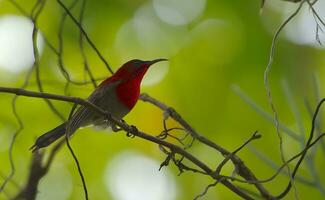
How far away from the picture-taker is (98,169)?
16.0 feet

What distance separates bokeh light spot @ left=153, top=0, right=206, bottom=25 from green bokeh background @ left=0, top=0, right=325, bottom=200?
0.08 metres

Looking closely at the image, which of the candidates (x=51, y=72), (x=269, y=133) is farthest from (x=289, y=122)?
(x=51, y=72)

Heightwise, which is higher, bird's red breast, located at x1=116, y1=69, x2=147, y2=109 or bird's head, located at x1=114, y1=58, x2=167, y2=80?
bird's head, located at x1=114, y1=58, x2=167, y2=80

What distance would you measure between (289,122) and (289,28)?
2.21 feet

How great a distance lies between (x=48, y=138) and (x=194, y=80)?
2.24 metres

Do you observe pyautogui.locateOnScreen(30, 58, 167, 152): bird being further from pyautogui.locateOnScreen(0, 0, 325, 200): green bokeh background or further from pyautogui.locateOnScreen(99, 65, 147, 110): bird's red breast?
pyautogui.locateOnScreen(0, 0, 325, 200): green bokeh background

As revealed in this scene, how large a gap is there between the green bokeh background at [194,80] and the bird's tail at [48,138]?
1.11m

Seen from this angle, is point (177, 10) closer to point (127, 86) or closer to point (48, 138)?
point (127, 86)

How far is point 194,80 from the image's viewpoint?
510cm

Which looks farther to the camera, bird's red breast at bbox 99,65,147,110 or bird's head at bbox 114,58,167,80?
bird's head at bbox 114,58,167,80

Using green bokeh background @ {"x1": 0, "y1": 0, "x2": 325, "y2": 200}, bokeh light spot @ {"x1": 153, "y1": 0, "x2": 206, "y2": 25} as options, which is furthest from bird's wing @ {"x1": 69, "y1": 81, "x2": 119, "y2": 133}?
bokeh light spot @ {"x1": 153, "y1": 0, "x2": 206, "y2": 25}

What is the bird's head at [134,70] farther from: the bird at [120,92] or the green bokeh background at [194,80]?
the green bokeh background at [194,80]

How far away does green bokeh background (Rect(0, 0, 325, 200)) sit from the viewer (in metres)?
4.57

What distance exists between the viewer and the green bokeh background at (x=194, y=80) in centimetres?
457
